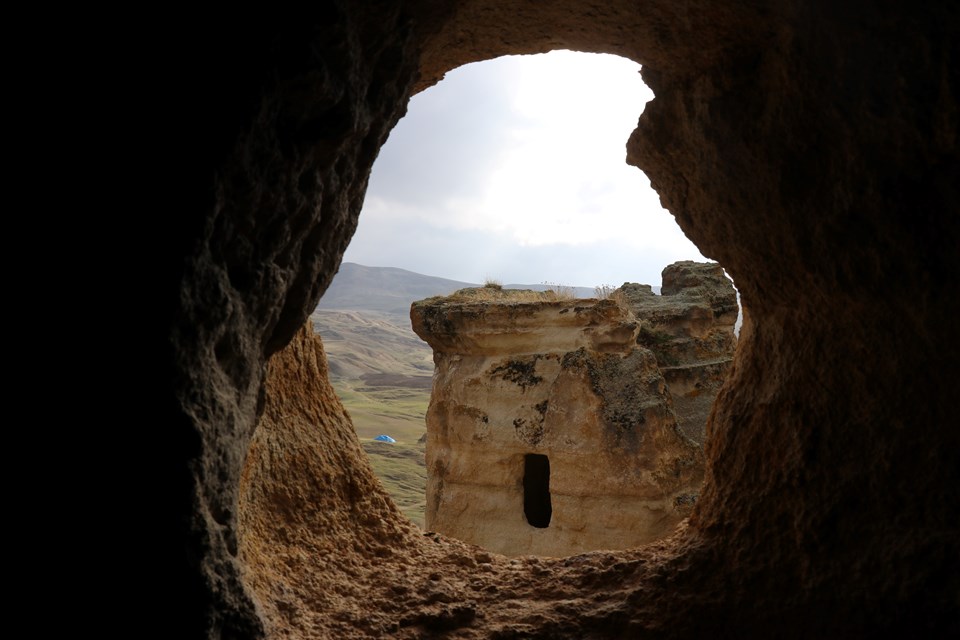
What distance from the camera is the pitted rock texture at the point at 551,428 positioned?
22.6ft

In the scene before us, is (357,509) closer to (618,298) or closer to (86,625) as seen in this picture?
(86,625)

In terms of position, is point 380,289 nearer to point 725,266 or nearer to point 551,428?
point 551,428

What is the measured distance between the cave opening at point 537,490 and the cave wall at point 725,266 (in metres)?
5.03

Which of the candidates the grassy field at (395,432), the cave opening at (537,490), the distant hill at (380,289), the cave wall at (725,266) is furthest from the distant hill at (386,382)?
the cave wall at (725,266)

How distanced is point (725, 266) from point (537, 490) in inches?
219

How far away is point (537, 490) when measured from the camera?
7.96 m

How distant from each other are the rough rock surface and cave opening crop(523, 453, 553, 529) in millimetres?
1593

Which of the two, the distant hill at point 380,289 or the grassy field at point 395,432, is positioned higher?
the distant hill at point 380,289

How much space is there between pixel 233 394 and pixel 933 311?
187 centimetres

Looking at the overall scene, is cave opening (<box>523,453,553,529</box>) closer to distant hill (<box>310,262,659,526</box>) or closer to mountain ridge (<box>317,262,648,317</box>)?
distant hill (<box>310,262,659,526</box>)

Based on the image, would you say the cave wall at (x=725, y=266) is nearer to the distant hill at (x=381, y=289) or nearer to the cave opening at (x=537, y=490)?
the cave opening at (x=537, y=490)

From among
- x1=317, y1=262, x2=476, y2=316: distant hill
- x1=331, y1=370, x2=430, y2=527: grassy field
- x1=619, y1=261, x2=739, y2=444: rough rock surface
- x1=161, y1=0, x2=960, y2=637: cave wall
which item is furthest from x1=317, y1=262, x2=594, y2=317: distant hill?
x1=161, y1=0, x2=960, y2=637: cave wall

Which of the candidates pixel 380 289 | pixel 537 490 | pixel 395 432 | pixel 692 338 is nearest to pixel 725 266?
pixel 537 490

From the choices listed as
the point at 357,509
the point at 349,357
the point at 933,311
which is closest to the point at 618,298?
the point at 357,509
